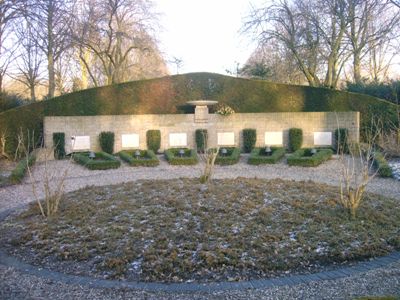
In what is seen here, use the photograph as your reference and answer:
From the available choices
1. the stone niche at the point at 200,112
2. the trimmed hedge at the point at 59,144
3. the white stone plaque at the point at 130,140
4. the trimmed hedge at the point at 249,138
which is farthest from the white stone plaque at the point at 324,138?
the trimmed hedge at the point at 59,144

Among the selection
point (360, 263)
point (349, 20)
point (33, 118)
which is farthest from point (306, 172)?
point (349, 20)

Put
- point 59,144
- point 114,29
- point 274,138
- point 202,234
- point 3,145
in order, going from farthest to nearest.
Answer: point 114,29 < point 274,138 < point 59,144 < point 3,145 < point 202,234

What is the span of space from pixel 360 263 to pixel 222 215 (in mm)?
2191

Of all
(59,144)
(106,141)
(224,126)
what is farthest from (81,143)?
(224,126)

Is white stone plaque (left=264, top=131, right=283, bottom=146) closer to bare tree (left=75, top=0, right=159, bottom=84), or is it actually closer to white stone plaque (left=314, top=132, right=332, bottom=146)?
white stone plaque (left=314, top=132, right=332, bottom=146)

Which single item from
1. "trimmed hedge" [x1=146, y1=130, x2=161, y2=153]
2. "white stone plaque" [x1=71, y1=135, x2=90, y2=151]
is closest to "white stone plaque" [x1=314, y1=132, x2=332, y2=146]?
"trimmed hedge" [x1=146, y1=130, x2=161, y2=153]

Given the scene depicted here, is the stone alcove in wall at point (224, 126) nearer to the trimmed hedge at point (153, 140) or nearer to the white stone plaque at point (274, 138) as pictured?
the white stone plaque at point (274, 138)

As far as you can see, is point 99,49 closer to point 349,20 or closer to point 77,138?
point 77,138

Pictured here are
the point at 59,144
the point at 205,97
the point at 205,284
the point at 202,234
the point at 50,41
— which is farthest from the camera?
the point at 50,41

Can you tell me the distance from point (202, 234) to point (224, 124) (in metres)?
11.5

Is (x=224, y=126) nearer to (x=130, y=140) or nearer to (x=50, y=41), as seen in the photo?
(x=130, y=140)

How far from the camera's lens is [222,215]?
5875 millimetres

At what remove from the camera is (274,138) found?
52.9 ft

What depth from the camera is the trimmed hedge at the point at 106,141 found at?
15.3m
